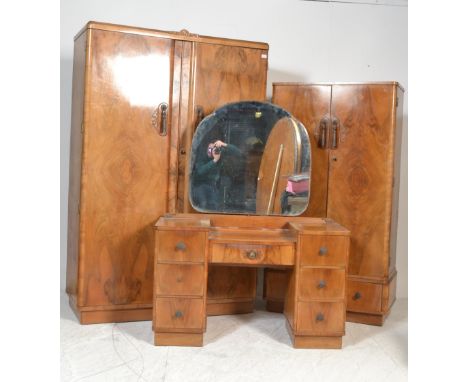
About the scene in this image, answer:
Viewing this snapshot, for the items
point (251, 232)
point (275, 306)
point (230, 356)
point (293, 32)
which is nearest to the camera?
point (230, 356)

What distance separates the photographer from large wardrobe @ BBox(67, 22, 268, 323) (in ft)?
9.09

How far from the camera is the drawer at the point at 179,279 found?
252cm

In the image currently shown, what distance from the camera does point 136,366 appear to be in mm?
2271

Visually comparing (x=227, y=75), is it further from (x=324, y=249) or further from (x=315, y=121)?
(x=324, y=249)

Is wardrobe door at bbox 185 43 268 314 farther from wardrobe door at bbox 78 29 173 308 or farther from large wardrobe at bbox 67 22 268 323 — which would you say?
wardrobe door at bbox 78 29 173 308

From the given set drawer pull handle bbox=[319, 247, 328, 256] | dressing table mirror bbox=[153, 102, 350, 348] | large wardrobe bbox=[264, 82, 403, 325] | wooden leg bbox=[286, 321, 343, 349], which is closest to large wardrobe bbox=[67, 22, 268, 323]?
dressing table mirror bbox=[153, 102, 350, 348]

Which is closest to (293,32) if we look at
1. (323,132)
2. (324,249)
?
(323,132)

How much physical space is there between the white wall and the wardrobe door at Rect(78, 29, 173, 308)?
1.78 ft

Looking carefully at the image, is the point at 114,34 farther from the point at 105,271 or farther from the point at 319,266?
the point at 319,266

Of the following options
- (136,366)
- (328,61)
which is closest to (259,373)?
(136,366)

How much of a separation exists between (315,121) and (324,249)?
0.91 meters

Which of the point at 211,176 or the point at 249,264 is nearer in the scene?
the point at 249,264

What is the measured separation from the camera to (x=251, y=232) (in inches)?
111
